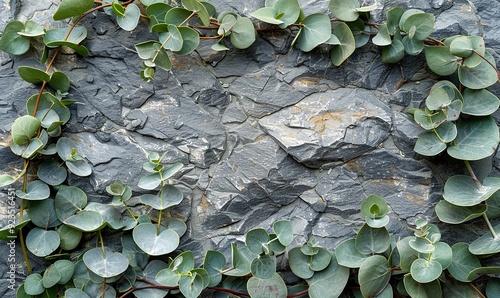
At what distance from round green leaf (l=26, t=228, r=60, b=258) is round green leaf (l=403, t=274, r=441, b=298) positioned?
2.19 feet

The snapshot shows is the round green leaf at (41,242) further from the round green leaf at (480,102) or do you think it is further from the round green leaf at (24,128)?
the round green leaf at (480,102)

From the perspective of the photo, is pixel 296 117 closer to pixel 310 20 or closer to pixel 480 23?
pixel 310 20

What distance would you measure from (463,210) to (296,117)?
37cm

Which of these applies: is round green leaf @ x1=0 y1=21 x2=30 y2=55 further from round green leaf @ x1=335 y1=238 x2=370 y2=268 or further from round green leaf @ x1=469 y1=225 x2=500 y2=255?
round green leaf @ x1=469 y1=225 x2=500 y2=255

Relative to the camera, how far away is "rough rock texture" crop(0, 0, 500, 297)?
1.09 metres

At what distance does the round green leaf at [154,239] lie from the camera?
1.04 m

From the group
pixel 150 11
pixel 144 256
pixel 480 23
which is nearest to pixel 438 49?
pixel 480 23

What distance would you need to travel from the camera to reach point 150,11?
1113mm

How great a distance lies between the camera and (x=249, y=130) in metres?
1.12

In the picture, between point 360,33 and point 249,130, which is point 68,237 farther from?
point 360,33

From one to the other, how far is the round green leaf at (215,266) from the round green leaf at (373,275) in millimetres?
262

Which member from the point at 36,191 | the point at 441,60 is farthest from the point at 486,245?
the point at 36,191

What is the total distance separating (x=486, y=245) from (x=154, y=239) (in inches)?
25.0

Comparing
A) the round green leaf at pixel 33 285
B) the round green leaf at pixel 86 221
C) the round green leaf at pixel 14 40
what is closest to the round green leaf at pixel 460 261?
the round green leaf at pixel 86 221
